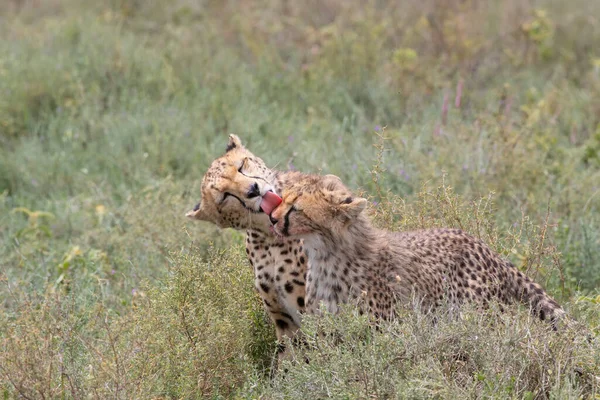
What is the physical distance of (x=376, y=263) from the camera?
14.6ft

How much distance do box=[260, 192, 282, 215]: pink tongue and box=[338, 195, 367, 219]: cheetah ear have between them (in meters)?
0.38

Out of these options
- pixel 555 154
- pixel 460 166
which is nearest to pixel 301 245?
pixel 460 166

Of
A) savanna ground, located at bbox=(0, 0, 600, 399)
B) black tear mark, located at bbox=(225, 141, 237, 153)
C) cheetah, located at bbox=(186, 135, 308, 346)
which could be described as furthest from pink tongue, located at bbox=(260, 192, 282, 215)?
black tear mark, located at bbox=(225, 141, 237, 153)

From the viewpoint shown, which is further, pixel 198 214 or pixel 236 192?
pixel 198 214

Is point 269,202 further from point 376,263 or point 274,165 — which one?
point 274,165

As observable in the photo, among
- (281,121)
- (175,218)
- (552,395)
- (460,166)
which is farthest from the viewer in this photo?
(281,121)

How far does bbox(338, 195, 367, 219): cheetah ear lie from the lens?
432 cm

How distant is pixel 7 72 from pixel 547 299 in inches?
213

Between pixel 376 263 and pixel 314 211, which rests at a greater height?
pixel 314 211

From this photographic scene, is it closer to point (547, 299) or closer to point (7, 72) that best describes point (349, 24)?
point (7, 72)

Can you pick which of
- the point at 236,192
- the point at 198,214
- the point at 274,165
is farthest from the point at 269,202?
the point at 274,165

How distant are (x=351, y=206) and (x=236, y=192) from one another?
0.75m

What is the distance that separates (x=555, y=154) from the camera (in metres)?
7.23

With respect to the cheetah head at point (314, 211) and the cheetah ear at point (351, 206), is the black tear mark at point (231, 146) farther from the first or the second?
the cheetah ear at point (351, 206)
